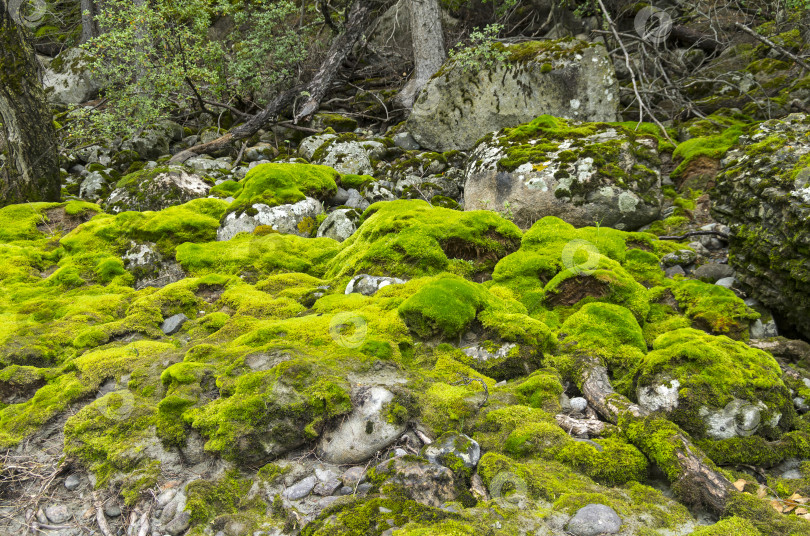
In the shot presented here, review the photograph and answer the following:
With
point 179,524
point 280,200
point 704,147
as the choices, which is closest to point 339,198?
point 280,200

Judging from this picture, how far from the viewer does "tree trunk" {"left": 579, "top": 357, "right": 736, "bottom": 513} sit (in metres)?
2.96

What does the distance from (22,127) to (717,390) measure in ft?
44.3

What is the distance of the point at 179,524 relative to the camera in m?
3.08

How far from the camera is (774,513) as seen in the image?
273 centimetres

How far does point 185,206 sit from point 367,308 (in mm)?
5925

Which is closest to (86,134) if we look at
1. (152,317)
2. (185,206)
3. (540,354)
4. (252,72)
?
(252,72)

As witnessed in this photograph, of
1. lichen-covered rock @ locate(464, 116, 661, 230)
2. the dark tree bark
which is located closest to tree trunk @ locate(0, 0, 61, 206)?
the dark tree bark

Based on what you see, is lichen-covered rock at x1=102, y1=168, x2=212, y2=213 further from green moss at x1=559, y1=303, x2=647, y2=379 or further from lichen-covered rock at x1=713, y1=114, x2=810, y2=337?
lichen-covered rock at x1=713, y1=114, x2=810, y2=337

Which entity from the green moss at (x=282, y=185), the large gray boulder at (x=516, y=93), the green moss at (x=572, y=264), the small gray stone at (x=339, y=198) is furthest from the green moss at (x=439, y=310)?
the large gray boulder at (x=516, y=93)

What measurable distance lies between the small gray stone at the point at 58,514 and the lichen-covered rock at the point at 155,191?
7731mm

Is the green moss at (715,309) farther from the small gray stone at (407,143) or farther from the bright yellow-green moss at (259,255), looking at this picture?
the small gray stone at (407,143)

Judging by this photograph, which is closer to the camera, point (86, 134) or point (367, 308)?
point (367, 308)

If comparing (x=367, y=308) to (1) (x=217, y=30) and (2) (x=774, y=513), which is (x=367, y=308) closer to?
(2) (x=774, y=513)

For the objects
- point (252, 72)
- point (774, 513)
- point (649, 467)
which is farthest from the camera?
point (252, 72)
